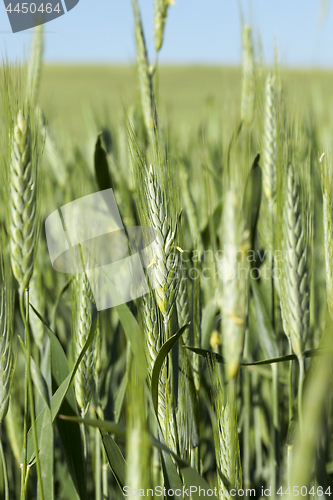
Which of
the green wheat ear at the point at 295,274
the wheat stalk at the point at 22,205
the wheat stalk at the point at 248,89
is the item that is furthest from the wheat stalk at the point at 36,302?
the wheat stalk at the point at 248,89

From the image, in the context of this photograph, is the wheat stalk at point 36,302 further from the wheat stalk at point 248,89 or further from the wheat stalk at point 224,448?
the wheat stalk at point 248,89

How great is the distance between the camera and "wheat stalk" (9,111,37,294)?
0.44 meters

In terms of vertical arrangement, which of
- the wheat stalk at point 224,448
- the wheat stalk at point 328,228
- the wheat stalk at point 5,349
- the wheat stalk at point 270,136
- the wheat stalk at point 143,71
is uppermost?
the wheat stalk at point 143,71

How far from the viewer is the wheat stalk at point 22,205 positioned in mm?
442

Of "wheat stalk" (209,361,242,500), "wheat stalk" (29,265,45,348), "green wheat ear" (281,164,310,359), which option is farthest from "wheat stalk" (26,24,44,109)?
"wheat stalk" (209,361,242,500)

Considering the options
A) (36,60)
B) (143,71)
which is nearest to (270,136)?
(143,71)

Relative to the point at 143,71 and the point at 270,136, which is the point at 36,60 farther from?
the point at 270,136

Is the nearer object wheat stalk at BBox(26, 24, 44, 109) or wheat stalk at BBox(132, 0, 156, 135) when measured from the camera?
wheat stalk at BBox(132, 0, 156, 135)

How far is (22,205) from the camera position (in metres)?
0.45

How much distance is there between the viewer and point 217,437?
0.48m

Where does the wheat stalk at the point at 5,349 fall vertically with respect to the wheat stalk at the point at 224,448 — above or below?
above

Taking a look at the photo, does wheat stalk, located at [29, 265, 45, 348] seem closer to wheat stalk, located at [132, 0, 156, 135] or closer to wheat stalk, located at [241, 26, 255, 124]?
wheat stalk, located at [132, 0, 156, 135]

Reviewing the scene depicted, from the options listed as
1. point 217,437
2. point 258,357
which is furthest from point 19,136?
point 258,357

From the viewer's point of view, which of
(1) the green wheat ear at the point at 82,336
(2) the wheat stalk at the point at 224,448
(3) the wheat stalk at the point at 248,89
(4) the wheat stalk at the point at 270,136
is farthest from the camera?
(3) the wheat stalk at the point at 248,89
